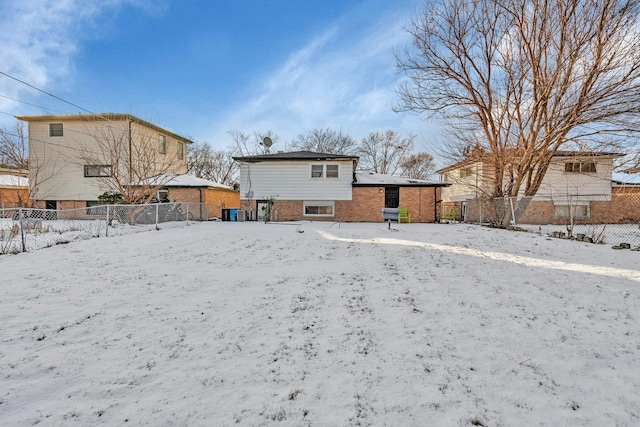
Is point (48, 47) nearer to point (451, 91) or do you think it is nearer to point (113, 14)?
point (113, 14)

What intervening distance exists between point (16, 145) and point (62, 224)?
1732 centimetres

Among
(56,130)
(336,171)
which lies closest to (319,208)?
(336,171)

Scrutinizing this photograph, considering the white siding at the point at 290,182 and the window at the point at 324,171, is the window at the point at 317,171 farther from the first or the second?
the white siding at the point at 290,182

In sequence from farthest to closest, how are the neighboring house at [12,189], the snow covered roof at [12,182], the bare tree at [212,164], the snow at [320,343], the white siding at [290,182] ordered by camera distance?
the bare tree at [212,164]
the snow covered roof at [12,182]
the neighboring house at [12,189]
the white siding at [290,182]
the snow at [320,343]

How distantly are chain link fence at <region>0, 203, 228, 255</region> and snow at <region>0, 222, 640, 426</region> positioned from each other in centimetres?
258

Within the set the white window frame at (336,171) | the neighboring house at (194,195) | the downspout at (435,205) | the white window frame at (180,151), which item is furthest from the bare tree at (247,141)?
the downspout at (435,205)

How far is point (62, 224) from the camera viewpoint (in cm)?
927

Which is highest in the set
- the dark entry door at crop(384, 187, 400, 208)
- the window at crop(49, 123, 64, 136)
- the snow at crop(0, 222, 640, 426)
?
the window at crop(49, 123, 64, 136)

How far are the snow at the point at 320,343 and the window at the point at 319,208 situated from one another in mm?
11312

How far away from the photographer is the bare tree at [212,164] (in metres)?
33.2

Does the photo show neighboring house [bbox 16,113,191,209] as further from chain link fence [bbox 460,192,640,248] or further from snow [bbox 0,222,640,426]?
chain link fence [bbox 460,192,640,248]

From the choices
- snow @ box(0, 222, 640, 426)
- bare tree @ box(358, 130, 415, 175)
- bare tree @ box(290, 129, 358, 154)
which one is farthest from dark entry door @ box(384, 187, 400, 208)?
bare tree @ box(358, 130, 415, 175)

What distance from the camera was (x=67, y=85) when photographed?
14.6 m

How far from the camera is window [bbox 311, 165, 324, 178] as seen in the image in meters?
16.6
